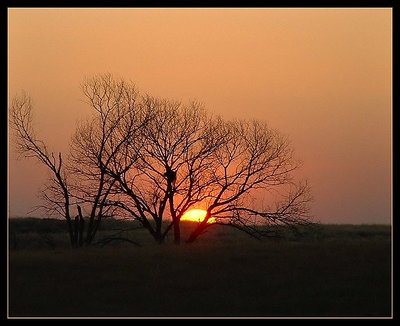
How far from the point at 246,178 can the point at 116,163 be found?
5100mm

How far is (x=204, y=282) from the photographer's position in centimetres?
1973

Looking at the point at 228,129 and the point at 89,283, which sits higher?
the point at 228,129

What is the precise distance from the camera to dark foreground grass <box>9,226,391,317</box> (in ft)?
58.0

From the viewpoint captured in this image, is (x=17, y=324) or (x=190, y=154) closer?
(x=17, y=324)

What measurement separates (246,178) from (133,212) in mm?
4610

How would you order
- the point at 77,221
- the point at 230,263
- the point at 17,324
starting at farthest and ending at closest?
the point at 77,221
the point at 230,263
the point at 17,324

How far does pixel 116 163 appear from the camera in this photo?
32031 mm

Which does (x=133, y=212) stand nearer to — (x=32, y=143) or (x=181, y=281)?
(x=32, y=143)

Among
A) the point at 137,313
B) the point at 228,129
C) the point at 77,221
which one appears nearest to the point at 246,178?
the point at 228,129

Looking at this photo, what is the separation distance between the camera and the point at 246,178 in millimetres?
32844

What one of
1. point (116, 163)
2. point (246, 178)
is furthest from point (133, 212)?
point (246, 178)

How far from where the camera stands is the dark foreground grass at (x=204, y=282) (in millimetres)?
17688

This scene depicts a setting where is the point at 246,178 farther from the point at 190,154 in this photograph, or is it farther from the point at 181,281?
the point at 181,281

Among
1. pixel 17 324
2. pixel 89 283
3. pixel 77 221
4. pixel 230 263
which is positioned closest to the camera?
pixel 17 324
